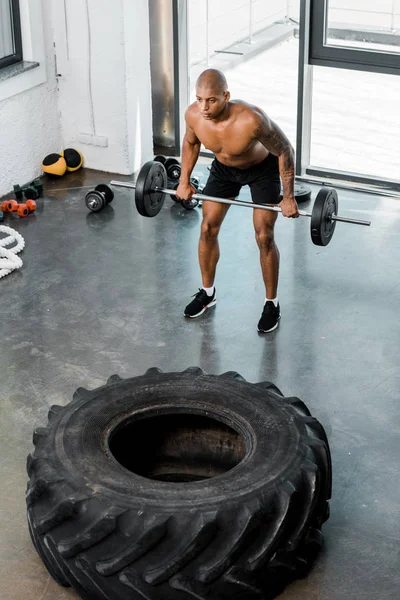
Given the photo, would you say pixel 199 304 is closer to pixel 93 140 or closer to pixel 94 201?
pixel 94 201

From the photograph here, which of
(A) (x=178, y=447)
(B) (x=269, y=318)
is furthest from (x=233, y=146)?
(A) (x=178, y=447)

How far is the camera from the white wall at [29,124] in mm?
6879

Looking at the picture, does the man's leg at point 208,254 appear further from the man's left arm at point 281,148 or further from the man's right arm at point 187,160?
the man's left arm at point 281,148

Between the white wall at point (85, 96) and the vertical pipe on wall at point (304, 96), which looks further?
the white wall at point (85, 96)

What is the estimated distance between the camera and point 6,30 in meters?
6.89

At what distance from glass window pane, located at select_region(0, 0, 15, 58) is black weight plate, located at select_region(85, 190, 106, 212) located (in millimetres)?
1216

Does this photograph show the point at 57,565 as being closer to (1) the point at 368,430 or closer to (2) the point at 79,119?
(1) the point at 368,430

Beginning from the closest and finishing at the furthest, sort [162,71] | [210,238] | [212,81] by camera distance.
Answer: [212,81] → [210,238] → [162,71]

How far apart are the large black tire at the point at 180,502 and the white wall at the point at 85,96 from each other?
361 cm

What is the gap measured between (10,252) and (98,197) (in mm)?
909

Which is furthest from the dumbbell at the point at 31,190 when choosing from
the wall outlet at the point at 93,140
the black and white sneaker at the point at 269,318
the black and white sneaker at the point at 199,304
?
the black and white sneaker at the point at 269,318

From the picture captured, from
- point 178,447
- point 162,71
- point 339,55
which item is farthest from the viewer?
point 162,71

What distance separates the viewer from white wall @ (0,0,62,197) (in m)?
6.88

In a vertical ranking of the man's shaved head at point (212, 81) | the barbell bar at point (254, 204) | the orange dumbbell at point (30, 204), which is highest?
the man's shaved head at point (212, 81)
